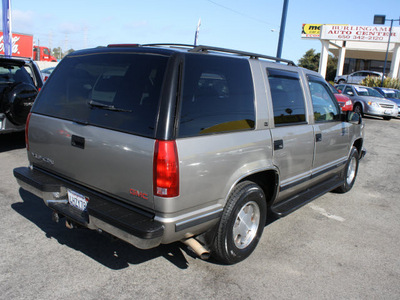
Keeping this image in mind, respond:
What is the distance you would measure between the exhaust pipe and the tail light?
0.67 m

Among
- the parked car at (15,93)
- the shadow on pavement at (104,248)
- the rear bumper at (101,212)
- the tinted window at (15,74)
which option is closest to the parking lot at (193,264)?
the shadow on pavement at (104,248)

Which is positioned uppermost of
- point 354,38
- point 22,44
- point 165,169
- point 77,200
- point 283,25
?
point 354,38

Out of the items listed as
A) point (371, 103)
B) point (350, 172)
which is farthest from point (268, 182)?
point (371, 103)

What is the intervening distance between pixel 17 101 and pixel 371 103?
15.7 m

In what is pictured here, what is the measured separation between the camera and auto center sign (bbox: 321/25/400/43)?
3319cm

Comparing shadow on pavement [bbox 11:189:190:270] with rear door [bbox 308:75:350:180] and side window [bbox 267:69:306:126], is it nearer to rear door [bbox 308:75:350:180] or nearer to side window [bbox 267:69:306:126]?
side window [bbox 267:69:306:126]

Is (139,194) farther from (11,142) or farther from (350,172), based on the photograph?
(11,142)

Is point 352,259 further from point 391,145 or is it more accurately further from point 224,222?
point 391,145

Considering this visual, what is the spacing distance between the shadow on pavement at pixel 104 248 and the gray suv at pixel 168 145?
Result: 0.38 m

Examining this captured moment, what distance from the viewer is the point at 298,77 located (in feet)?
14.3

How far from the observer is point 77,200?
3.18 m

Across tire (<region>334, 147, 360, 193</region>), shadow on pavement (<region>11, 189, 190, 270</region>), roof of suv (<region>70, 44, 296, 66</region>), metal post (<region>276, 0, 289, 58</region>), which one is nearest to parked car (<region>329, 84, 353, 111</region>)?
metal post (<region>276, 0, 289, 58</region>)

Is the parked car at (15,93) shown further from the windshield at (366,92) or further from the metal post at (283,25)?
the windshield at (366,92)

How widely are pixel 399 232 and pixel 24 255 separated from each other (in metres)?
4.28
